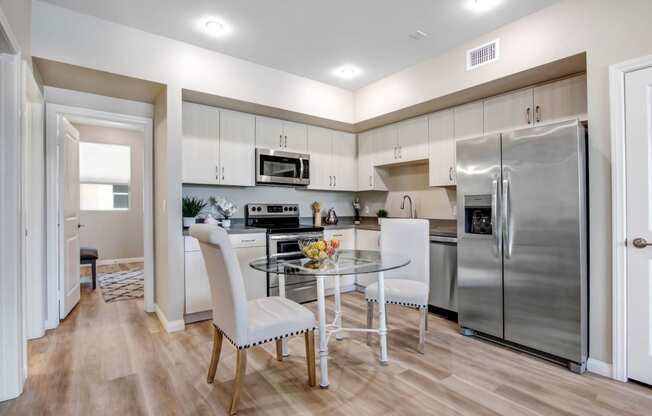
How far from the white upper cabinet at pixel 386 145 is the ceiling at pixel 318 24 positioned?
97cm

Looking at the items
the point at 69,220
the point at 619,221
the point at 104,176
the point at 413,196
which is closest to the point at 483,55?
the point at 619,221

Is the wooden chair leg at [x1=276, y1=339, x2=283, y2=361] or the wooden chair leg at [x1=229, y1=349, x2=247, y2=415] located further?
the wooden chair leg at [x1=276, y1=339, x2=283, y2=361]

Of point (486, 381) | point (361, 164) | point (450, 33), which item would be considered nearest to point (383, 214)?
point (361, 164)

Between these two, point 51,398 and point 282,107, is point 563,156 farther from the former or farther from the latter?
point 51,398

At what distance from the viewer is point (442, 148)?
3723mm

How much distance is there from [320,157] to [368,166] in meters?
0.69

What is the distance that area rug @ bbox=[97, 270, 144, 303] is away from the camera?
433cm

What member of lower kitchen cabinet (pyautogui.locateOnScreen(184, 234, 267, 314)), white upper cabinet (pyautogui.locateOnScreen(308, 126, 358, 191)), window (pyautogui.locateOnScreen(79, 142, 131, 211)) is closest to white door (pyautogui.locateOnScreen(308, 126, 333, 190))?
white upper cabinet (pyautogui.locateOnScreen(308, 126, 358, 191))

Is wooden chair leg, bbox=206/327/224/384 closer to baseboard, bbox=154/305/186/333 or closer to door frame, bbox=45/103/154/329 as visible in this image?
baseboard, bbox=154/305/186/333

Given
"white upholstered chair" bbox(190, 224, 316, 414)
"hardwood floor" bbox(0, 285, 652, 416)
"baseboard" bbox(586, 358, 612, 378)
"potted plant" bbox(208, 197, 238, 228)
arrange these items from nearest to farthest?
1. "white upholstered chair" bbox(190, 224, 316, 414)
2. "hardwood floor" bbox(0, 285, 652, 416)
3. "baseboard" bbox(586, 358, 612, 378)
4. "potted plant" bbox(208, 197, 238, 228)

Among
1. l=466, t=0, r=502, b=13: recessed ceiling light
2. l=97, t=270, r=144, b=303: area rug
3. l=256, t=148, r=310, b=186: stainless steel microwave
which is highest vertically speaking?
l=466, t=0, r=502, b=13: recessed ceiling light

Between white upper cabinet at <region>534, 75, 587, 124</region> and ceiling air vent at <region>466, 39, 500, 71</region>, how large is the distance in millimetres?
488

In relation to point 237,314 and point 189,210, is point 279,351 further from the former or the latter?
point 189,210

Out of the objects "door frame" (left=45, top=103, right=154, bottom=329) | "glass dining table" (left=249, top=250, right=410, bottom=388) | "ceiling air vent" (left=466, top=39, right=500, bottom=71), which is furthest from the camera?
"door frame" (left=45, top=103, right=154, bottom=329)
